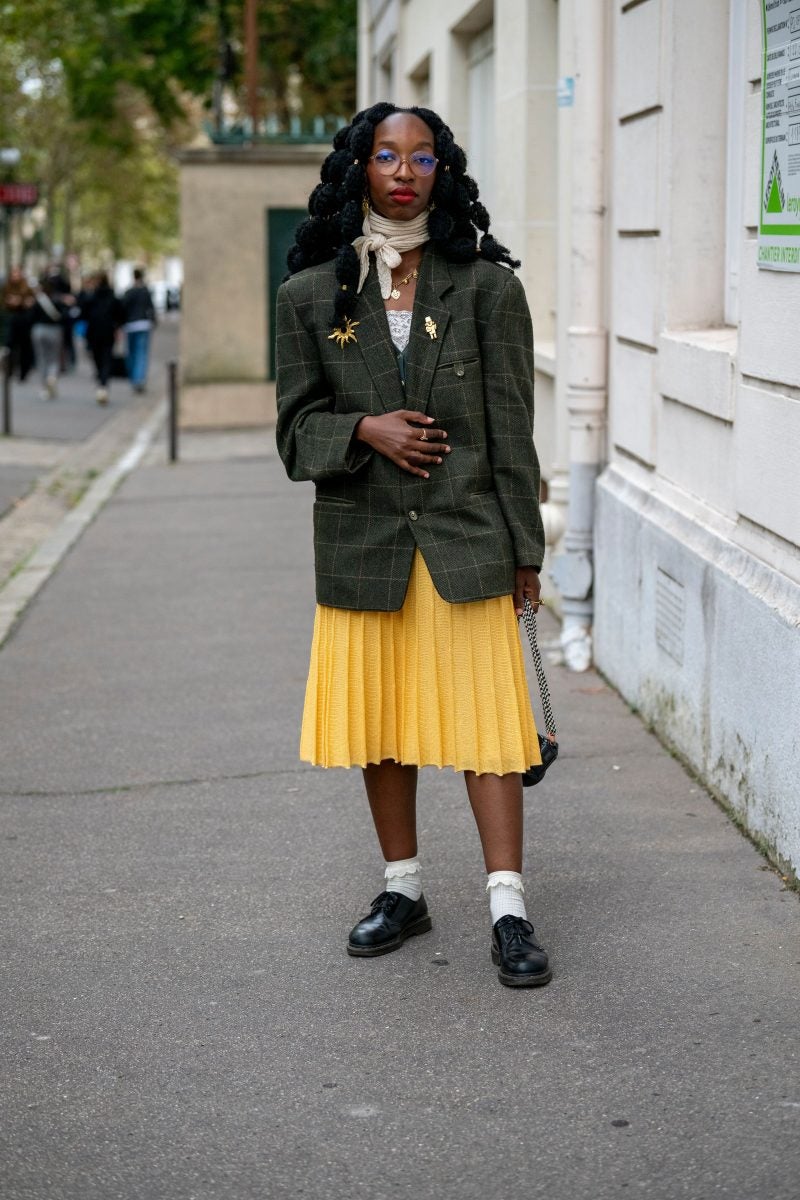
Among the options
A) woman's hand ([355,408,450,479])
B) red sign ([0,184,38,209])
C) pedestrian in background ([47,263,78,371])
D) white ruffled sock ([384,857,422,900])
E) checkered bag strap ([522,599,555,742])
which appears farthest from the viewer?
red sign ([0,184,38,209])

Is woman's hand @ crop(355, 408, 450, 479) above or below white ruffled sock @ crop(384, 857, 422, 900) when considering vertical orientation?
above

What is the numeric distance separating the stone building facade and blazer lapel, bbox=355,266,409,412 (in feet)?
4.23

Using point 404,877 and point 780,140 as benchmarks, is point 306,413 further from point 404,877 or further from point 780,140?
point 780,140

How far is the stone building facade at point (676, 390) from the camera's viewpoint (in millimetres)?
5031

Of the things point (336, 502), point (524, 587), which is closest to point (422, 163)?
point (336, 502)

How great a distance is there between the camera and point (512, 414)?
4.15 meters

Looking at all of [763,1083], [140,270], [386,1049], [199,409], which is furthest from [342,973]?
[140,270]

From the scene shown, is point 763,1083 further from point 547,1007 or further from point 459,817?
point 459,817

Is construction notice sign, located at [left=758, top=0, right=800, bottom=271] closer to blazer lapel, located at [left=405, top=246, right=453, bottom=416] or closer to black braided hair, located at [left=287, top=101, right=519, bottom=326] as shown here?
black braided hair, located at [left=287, top=101, right=519, bottom=326]

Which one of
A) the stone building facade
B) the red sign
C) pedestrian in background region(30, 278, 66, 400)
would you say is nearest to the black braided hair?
the stone building facade

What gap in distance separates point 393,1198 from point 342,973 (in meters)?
1.17

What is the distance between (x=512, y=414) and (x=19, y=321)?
80.5ft

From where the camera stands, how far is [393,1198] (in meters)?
3.14

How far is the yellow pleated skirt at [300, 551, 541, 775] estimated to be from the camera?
13.7ft
